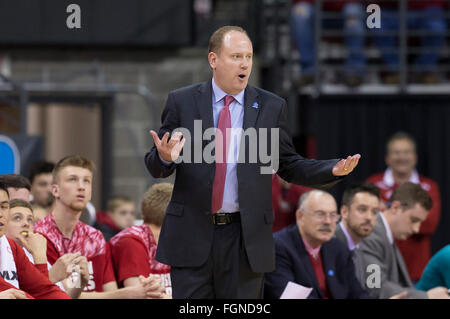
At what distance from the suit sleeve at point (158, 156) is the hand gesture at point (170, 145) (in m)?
0.07

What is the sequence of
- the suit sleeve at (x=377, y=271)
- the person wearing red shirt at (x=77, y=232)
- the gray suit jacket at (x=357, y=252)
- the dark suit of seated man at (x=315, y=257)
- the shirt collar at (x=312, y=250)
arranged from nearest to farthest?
the person wearing red shirt at (x=77, y=232) < the dark suit of seated man at (x=315, y=257) < the shirt collar at (x=312, y=250) < the suit sleeve at (x=377, y=271) < the gray suit jacket at (x=357, y=252)

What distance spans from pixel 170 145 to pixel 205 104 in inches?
13.8

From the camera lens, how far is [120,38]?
35.1 feet

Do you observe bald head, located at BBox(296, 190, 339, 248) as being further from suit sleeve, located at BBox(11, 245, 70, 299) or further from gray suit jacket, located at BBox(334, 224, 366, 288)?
suit sleeve, located at BBox(11, 245, 70, 299)

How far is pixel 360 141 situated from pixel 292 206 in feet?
6.09

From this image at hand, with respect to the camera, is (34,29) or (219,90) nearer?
(219,90)

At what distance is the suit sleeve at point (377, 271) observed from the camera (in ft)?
21.4

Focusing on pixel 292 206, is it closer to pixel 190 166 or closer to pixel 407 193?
pixel 407 193

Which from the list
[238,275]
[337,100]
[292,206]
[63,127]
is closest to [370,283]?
[292,206]

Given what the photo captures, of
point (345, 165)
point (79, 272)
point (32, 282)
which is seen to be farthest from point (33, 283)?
point (345, 165)

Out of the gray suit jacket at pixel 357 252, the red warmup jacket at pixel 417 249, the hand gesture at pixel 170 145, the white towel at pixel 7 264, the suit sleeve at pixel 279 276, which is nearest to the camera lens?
the hand gesture at pixel 170 145

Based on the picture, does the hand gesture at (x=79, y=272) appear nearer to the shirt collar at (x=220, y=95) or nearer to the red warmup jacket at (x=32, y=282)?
the red warmup jacket at (x=32, y=282)

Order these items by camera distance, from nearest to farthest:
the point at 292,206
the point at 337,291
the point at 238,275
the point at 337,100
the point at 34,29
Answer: the point at 238,275 → the point at 337,291 → the point at 292,206 → the point at 337,100 → the point at 34,29

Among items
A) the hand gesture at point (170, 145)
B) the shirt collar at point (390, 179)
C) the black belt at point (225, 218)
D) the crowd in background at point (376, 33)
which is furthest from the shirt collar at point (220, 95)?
the crowd in background at point (376, 33)
